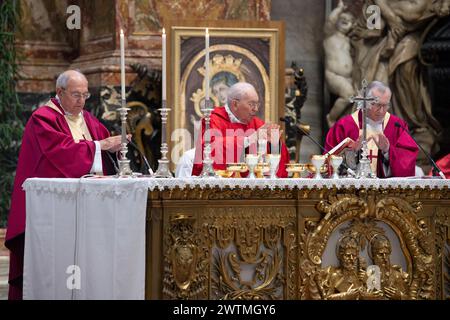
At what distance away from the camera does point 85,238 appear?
6754 mm

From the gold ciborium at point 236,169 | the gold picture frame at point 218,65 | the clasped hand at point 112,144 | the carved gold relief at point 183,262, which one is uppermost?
the gold picture frame at point 218,65

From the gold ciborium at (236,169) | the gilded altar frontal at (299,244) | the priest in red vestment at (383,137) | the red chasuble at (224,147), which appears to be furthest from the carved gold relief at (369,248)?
the red chasuble at (224,147)

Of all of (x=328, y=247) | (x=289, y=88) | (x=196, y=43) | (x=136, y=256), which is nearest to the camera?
(x=136, y=256)

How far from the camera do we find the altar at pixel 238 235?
21.9 feet

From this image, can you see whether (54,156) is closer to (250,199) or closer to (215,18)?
(250,199)

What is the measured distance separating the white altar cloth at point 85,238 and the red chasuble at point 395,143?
2.35m

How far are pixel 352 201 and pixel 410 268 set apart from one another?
0.60 meters

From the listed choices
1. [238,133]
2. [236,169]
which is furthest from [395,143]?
[236,169]

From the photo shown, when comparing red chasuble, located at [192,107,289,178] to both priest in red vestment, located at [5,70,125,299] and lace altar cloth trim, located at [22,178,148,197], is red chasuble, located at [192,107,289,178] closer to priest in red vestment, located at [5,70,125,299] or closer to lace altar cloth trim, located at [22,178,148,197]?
priest in red vestment, located at [5,70,125,299]

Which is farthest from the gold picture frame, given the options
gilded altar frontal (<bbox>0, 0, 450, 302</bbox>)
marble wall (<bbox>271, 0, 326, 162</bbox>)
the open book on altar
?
the open book on altar

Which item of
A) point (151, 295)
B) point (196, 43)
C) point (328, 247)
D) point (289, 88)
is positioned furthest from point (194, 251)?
point (289, 88)

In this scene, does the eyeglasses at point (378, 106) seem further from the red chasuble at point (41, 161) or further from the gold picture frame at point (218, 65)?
the gold picture frame at point (218, 65)

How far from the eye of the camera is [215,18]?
11.4 meters

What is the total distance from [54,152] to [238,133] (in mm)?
1380
